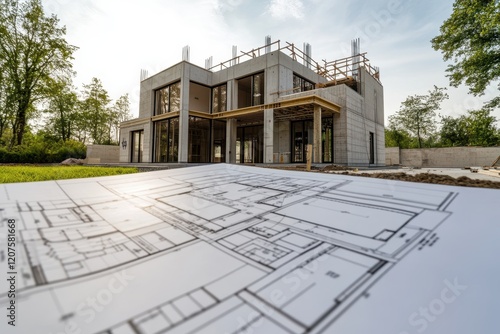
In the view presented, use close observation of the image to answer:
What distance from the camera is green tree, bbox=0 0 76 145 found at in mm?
15891

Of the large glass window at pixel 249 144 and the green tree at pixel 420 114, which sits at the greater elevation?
the green tree at pixel 420 114

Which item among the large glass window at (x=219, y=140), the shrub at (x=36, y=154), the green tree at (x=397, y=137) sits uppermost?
the green tree at (x=397, y=137)

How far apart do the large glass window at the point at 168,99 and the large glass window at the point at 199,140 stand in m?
Result: 1.46

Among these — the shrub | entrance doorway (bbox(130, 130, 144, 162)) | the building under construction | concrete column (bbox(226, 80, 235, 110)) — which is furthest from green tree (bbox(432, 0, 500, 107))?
the shrub

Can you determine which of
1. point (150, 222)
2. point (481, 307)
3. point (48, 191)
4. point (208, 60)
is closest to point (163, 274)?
point (150, 222)

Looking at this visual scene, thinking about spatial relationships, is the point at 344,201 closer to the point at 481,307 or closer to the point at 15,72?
the point at 481,307

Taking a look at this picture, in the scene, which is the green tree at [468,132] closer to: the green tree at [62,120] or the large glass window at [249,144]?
the large glass window at [249,144]

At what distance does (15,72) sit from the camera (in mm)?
16031

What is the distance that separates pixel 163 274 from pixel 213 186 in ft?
5.81

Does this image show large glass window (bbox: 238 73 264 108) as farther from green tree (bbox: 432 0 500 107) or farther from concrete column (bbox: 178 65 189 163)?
green tree (bbox: 432 0 500 107)

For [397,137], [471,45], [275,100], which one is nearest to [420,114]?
[397,137]

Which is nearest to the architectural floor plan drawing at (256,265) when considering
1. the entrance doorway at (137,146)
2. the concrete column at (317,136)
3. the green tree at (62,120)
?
the concrete column at (317,136)

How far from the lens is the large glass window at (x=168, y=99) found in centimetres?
1544

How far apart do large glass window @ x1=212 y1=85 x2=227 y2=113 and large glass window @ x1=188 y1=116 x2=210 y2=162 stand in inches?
50.2
